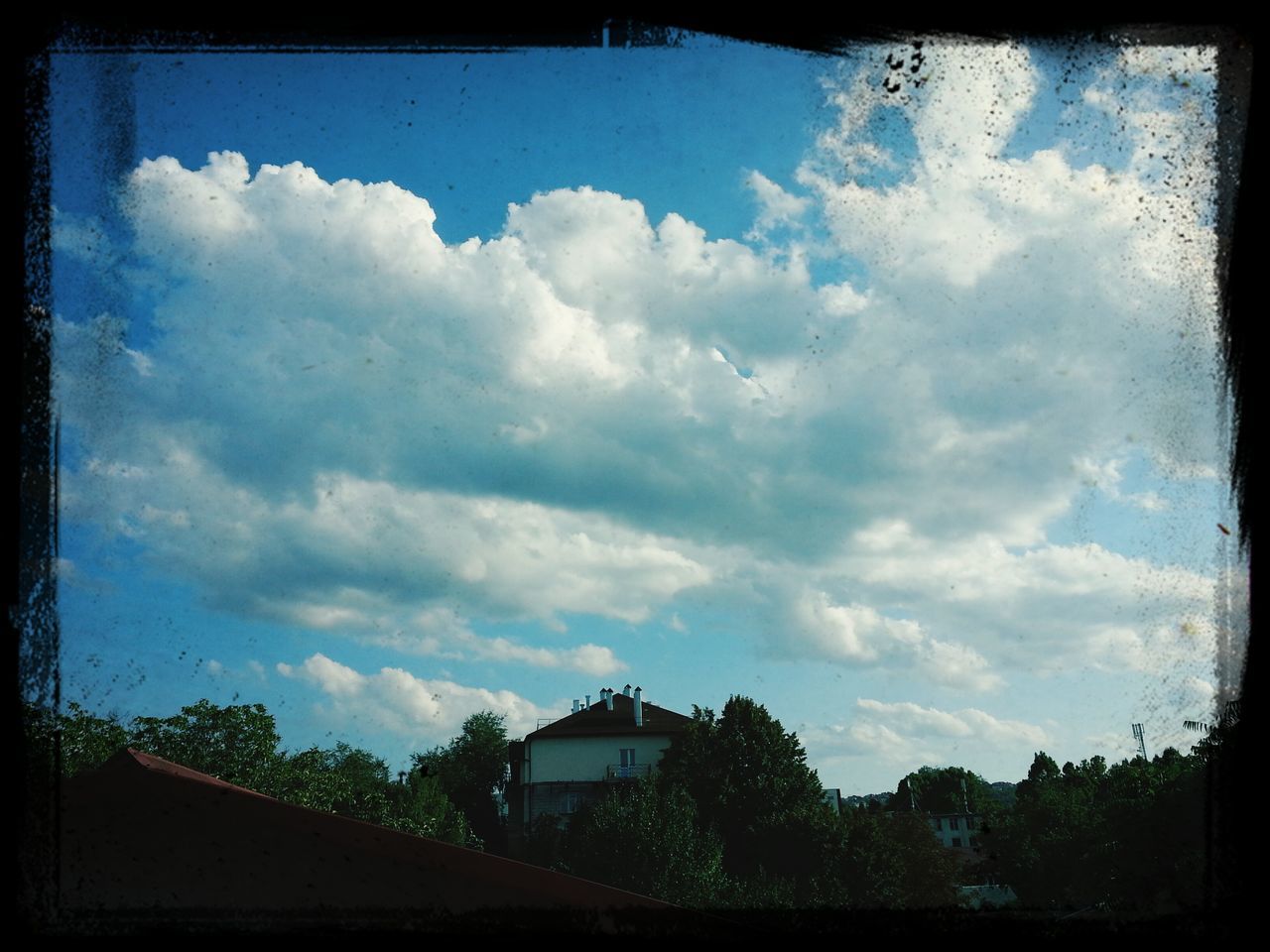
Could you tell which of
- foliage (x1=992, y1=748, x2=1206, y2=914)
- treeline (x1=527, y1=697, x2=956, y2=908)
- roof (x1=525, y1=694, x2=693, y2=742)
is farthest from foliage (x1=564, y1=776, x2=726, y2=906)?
foliage (x1=992, y1=748, x2=1206, y2=914)

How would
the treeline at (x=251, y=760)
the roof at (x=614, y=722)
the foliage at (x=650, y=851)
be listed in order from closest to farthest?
the treeline at (x=251, y=760), the foliage at (x=650, y=851), the roof at (x=614, y=722)

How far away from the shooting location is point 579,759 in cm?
3822

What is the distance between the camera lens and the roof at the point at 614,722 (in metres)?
39.0

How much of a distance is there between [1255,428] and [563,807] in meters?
37.9

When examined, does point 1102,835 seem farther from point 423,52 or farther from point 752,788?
point 423,52

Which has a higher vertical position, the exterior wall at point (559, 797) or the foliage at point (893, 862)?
the exterior wall at point (559, 797)

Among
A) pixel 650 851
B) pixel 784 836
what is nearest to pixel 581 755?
pixel 650 851

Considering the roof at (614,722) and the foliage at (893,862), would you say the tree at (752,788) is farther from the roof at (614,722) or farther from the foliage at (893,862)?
the roof at (614,722)

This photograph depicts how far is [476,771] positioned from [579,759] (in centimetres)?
1842

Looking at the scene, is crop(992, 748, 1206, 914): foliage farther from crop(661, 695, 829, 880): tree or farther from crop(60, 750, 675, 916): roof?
crop(60, 750, 675, 916): roof

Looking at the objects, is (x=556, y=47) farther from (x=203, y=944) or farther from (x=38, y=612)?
(x=203, y=944)

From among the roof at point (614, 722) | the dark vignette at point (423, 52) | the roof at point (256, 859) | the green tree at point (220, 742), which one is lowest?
the roof at point (614, 722)

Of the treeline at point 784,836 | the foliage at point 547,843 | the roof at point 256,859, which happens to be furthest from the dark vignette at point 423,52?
the foliage at point 547,843

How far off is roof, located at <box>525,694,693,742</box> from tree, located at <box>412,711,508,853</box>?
12620 mm
